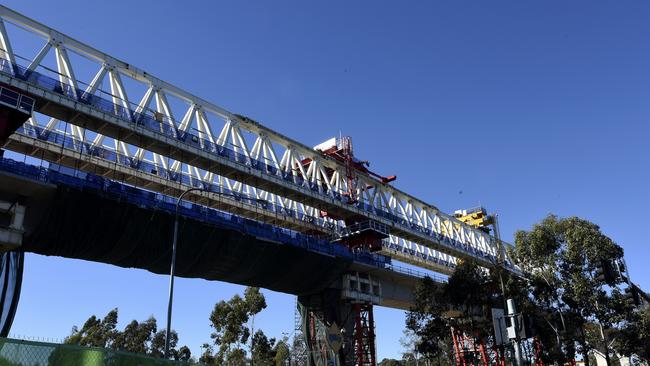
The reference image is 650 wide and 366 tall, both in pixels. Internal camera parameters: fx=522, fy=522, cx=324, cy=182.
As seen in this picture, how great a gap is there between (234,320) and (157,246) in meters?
32.3

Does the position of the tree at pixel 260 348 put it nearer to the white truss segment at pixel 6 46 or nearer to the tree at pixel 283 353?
the tree at pixel 283 353

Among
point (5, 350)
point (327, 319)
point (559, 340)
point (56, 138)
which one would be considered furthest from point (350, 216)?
point (5, 350)

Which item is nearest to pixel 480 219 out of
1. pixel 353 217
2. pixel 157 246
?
pixel 353 217

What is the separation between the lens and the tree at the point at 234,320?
7056 cm

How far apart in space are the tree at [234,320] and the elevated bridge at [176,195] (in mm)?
14709

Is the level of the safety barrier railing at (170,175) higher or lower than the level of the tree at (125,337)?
higher

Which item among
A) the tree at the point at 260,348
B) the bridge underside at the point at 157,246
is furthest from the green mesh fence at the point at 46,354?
the tree at the point at 260,348

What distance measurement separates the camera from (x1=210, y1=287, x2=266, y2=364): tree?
70562 mm

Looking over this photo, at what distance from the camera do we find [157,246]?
41.8 meters

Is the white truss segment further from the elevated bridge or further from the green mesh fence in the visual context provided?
the green mesh fence

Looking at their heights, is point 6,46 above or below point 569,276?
above

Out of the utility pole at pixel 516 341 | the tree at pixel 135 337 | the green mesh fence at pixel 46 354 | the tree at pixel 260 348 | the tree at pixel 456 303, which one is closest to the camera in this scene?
the green mesh fence at pixel 46 354

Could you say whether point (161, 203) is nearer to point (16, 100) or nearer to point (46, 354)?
point (16, 100)

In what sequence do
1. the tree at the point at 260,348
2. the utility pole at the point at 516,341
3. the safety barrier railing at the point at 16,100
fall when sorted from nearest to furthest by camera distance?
the utility pole at the point at 516,341, the safety barrier railing at the point at 16,100, the tree at the point at 260,348
